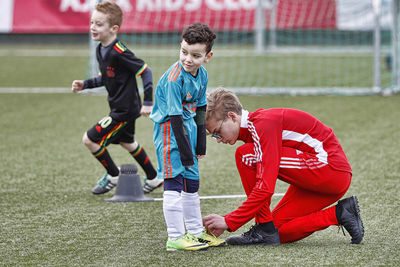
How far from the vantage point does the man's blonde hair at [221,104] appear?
10.5ft

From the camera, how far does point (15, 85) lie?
33.4ft

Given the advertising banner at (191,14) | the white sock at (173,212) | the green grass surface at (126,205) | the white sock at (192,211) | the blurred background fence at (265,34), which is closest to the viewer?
the green grass surface at (126,205)

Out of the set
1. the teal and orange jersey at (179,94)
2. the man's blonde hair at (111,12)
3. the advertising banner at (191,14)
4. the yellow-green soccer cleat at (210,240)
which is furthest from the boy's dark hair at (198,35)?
the advertising banner at (191,14)

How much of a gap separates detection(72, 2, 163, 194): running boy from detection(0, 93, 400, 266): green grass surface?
0.85 feet

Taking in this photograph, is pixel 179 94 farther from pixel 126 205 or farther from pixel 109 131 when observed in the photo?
pixel 109 131

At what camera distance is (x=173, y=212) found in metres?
3.13

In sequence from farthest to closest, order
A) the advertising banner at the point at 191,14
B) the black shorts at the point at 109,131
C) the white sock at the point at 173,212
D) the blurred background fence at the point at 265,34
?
the advertising banner at the point at 191,14 < the blurred background fence at the point at 265,34 < the black shorts at the point at 109,131 < the white sock at the point at 173,212

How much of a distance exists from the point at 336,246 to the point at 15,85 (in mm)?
7965

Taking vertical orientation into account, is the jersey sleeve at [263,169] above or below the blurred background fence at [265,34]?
above

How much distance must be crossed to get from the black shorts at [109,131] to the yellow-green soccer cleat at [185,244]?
1399 mm

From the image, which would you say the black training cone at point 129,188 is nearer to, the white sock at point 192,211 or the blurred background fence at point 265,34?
the white sock at point 192,211

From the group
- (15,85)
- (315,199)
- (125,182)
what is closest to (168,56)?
(15,85)

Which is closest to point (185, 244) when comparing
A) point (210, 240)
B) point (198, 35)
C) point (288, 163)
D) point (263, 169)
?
point (210, 240)

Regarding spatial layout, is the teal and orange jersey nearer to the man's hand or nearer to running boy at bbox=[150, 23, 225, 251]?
running boy at bbox=[150, 23, 225, 251]
